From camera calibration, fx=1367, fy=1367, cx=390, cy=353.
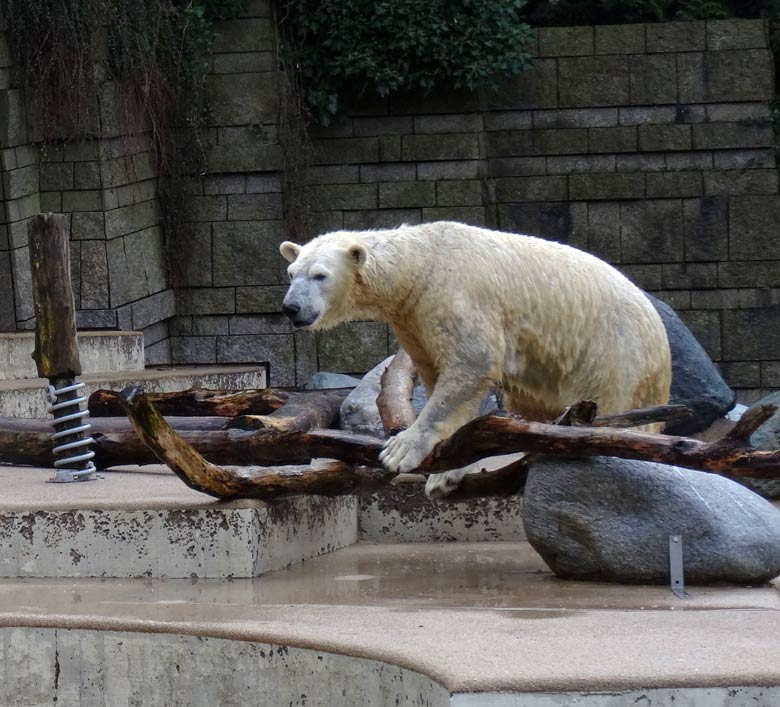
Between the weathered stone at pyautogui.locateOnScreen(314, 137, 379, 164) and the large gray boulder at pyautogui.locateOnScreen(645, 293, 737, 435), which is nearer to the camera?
the large gray boulder at pyautogui.locateOnScreen(645, 293, 737, 435)

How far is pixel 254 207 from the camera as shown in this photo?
9.89 m

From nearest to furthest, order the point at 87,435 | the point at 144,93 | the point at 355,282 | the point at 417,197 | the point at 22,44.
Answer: the point at 355,282, the point at 87,435, the point at 22,44, the point at 144,93, the point at 417,197

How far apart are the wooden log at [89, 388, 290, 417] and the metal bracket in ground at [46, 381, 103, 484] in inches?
25.1

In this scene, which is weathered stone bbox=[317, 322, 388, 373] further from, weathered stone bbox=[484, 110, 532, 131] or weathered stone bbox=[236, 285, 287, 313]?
weathered stone bbox=[484, 110, 532, 131]

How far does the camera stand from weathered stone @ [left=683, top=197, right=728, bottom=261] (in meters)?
10.1

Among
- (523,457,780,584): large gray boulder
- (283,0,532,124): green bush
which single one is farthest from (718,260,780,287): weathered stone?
(523,457,780,584): large gray boulder

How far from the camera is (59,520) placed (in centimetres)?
475

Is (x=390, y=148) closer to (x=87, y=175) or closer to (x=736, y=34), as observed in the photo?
(x=87, y=175)

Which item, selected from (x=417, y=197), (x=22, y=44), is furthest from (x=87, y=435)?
(x=417, y=197)

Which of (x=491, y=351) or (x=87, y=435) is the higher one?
(x=491, y=351)

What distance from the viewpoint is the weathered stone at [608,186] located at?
1005 cm

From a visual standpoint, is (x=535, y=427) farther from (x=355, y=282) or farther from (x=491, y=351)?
(x=355, y=282)

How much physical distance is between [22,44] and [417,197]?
2.94 meters

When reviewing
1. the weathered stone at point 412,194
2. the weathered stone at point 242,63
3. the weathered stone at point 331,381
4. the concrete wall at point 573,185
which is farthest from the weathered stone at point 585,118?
the weathered stone at point 331,381
